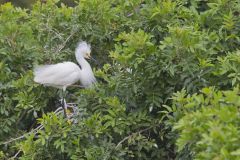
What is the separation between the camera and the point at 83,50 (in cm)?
409

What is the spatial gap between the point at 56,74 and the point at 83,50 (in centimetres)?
25

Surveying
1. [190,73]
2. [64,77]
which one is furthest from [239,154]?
[64,77]

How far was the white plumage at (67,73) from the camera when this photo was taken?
3.95 meters

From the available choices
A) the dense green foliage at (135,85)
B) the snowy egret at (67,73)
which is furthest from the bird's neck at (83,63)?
the dense green foliage at (135,85)

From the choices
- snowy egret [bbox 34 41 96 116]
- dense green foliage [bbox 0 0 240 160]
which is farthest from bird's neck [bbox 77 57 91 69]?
dense green foliage [bbox 0 0 240 160]

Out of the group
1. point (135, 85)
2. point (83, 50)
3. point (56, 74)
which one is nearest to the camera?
point (135, 85)

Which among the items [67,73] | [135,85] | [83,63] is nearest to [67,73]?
[67,73]

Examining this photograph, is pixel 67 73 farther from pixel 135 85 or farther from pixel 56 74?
pixel 135 85

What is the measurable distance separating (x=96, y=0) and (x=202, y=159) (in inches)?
77.3

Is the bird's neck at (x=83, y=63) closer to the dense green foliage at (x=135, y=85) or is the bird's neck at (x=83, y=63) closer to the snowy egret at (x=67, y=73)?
the snowy egret at (x=67, y=73)

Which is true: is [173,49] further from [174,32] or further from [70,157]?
[70,157]

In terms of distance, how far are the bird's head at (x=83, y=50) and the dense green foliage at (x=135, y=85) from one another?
0.06 m

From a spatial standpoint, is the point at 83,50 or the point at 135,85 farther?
the point at 83,50

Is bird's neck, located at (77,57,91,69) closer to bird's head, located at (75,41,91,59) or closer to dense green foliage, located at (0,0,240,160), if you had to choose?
bird's head, located at (75,41,91,59)
